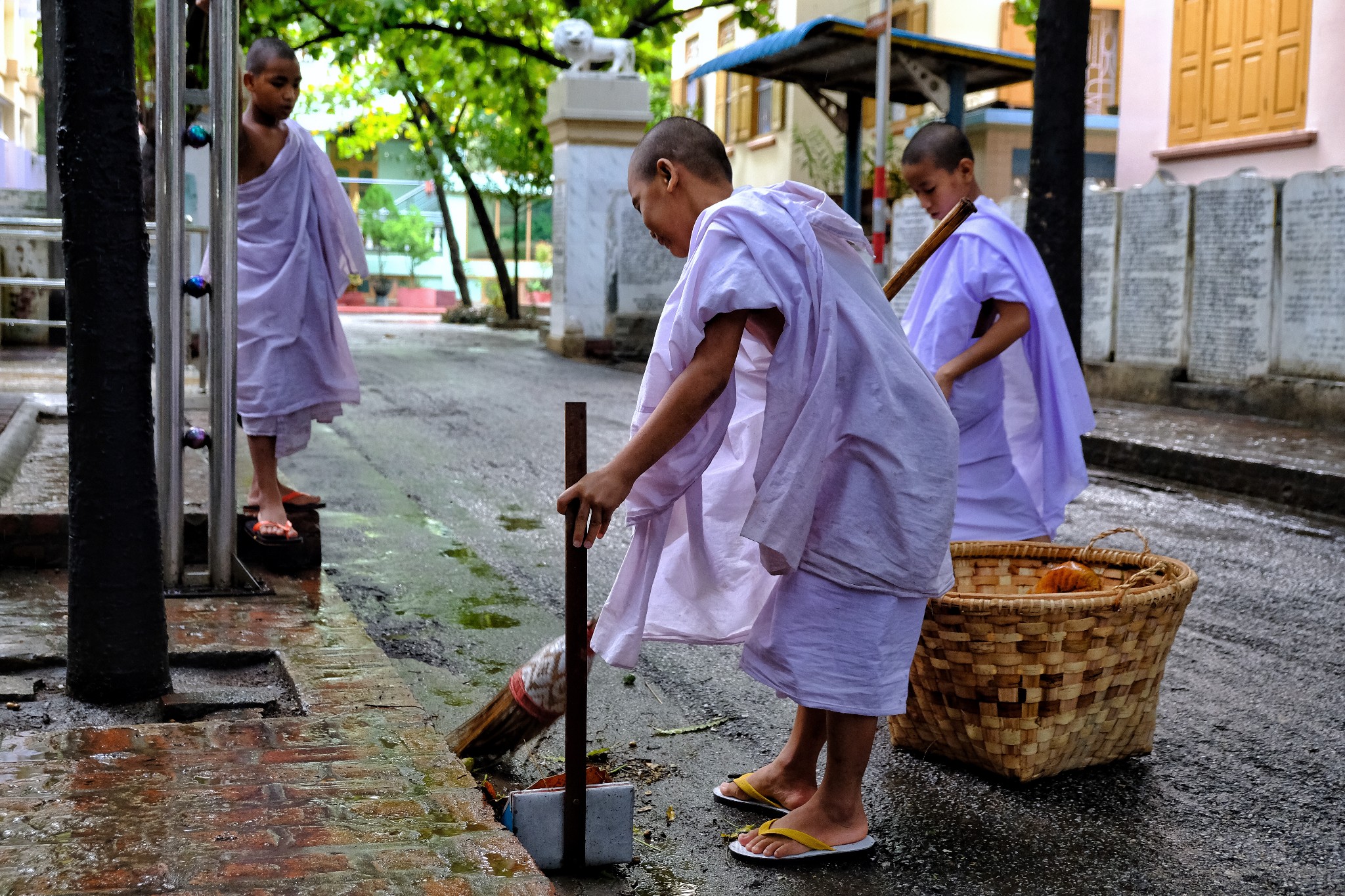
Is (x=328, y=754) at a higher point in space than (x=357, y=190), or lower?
lower

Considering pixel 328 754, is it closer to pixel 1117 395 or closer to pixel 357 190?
→ pixel 1117 395

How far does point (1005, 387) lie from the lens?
4316 millimetres

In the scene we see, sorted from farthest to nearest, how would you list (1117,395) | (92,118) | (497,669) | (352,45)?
(352,45) → (1117,395) → (497,669) → (92,118)

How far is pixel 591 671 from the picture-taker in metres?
4.22

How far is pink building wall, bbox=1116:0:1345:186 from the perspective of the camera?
1374cm

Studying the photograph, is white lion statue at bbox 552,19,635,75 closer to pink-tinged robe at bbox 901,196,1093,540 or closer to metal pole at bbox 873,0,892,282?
metal pole at bbox 873,0,892,282

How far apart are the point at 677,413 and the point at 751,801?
1.04m

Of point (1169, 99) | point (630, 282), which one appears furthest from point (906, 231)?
point (630, 282)

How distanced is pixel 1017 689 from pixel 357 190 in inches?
1979

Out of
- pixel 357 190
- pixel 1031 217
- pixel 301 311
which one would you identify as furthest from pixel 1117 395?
pixel 357 190

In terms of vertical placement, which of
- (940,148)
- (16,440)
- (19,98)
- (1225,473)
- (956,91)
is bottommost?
(1225,473)

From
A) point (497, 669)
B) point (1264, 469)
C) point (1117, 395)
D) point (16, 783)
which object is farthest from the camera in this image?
point (1117, 395)

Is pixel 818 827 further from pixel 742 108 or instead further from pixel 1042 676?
pixel 742 108

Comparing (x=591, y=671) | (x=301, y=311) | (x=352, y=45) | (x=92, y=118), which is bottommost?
(x=591, y=671)
